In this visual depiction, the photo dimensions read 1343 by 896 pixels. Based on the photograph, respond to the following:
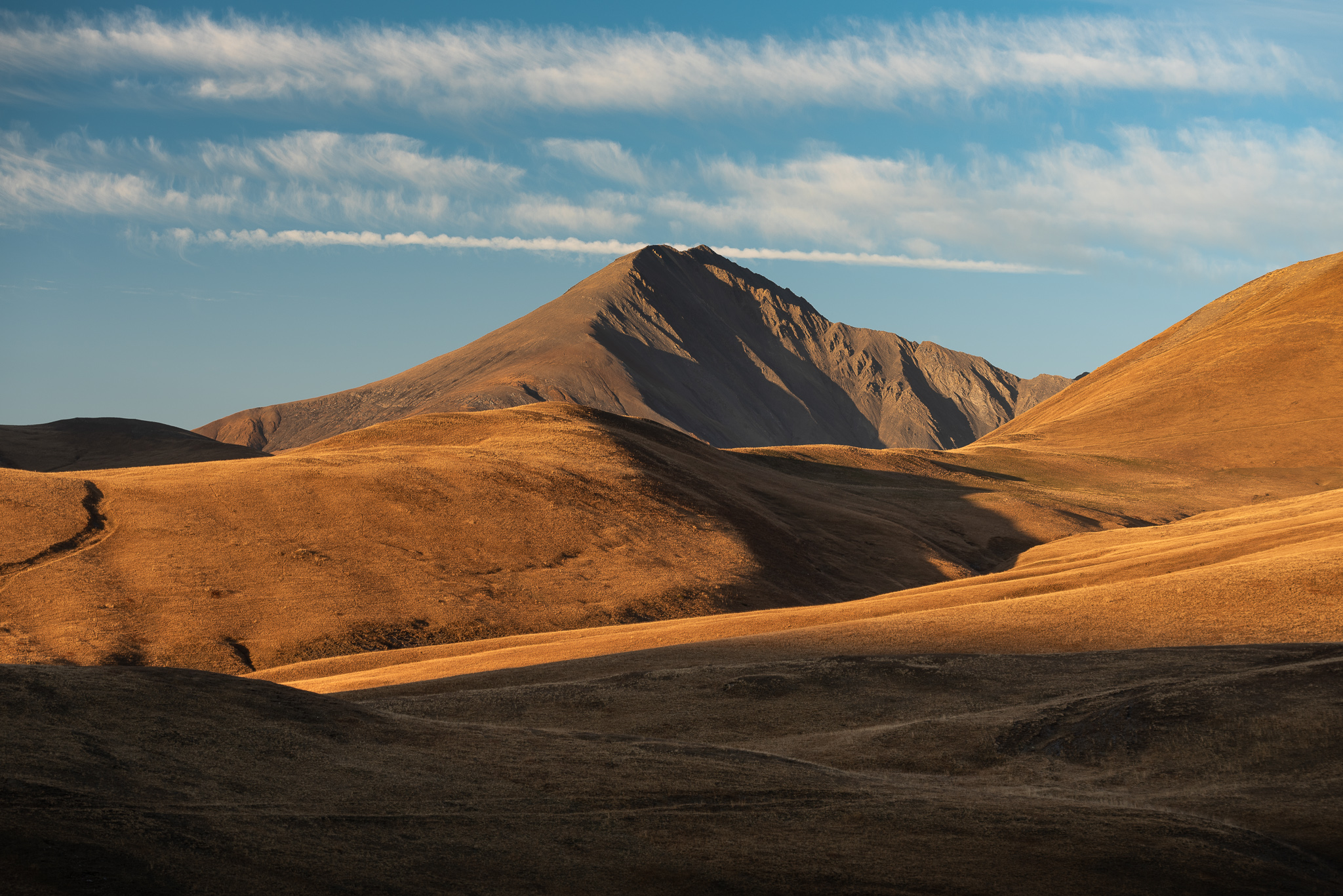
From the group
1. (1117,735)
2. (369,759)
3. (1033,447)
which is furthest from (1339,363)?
(369,759)

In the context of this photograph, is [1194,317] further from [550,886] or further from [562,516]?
[550,886]

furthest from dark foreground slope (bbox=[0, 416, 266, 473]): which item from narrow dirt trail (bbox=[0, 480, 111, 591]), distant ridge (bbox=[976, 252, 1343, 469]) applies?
distant ridge (bbox=[976, 252, 1343, 469])

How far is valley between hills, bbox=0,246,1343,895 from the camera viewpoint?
9250 millimetres

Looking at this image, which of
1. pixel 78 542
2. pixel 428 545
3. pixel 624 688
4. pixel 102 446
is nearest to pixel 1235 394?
pixel 428 545

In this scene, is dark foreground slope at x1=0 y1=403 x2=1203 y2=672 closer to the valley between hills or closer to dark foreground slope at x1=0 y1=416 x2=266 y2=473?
the valley between hills

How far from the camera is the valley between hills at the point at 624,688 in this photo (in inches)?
364

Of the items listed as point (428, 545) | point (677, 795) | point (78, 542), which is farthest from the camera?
point (428, 545)

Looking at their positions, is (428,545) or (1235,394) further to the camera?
(1235,394)

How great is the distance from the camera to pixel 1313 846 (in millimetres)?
10258

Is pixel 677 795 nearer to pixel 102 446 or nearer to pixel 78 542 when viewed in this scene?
pixel 78 542

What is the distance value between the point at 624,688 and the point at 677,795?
30.8 feet

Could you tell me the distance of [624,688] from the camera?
822 inches

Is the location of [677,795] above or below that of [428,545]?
below

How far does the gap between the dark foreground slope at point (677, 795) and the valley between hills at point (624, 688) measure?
6 centimetres
